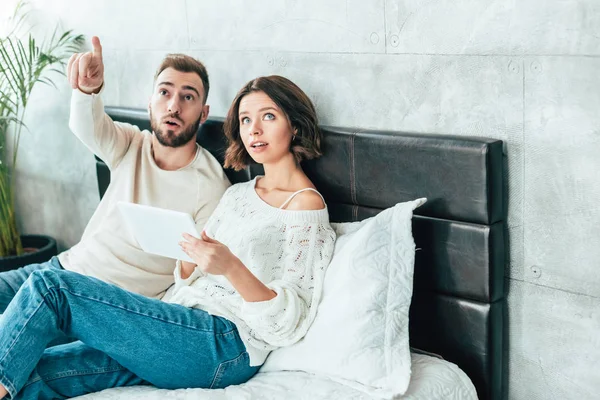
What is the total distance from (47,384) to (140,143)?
1.04m

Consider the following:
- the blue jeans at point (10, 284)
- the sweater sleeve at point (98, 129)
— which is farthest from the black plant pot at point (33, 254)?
the sweater sleeve at point (98, 129)

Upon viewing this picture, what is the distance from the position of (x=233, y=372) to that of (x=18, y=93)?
2.14m

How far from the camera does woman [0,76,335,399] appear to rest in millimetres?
2000

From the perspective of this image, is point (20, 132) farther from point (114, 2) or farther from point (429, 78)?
point (429, 78)

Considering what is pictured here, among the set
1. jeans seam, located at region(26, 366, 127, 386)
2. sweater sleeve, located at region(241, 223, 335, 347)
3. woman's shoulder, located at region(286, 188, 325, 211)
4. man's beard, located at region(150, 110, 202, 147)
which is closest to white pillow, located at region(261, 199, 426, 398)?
sweater sleeve, located at region(241, 223, 335, 347)

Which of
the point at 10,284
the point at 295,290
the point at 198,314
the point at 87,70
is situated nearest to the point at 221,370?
the point at 198,314

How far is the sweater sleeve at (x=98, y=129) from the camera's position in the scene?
104 inches

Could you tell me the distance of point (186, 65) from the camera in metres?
2.66

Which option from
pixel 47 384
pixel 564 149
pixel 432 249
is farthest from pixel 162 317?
pixel 564 149

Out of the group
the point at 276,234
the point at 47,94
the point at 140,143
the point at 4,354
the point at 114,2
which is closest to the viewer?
the point at 4,354

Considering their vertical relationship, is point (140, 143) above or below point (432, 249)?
above

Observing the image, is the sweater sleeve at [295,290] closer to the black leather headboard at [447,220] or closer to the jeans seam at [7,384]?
the black leather headboard at [447,220]

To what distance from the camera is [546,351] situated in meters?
2.09

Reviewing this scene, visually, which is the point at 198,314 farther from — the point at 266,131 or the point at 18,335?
the point at 266,131
